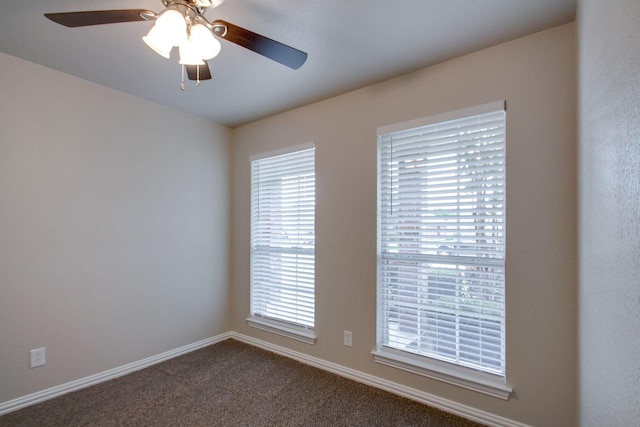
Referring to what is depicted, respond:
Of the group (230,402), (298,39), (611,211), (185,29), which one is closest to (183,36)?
(185,29)

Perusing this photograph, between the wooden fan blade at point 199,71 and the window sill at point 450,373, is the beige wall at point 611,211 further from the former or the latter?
the wooden fan blade at point 199,71

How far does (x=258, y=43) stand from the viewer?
5.15ft

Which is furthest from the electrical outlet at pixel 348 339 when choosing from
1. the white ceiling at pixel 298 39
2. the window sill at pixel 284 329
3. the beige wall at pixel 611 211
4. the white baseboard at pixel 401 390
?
the white ceiling at pixel 298 39

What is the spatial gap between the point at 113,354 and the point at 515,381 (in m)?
3.05

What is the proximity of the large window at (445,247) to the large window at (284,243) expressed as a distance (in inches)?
30.1

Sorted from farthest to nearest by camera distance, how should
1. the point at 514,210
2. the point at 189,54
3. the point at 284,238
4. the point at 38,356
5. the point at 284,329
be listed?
the point at 284,238, the point at 284,329, the point at 38,356, the point at 514,210, the point at 189,54

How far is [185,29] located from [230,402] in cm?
238

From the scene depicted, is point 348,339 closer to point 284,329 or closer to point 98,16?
point 284,329

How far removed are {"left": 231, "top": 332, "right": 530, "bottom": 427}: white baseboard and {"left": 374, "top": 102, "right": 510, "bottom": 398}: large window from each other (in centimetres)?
16

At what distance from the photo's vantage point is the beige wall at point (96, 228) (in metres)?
2.24

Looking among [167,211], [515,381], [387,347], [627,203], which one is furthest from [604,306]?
[167,211]

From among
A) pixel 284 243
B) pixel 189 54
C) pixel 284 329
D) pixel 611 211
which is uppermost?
pixel 189 54

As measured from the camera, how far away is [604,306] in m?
1.03

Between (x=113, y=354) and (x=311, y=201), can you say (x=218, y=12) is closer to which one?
(x=311, y=201)
